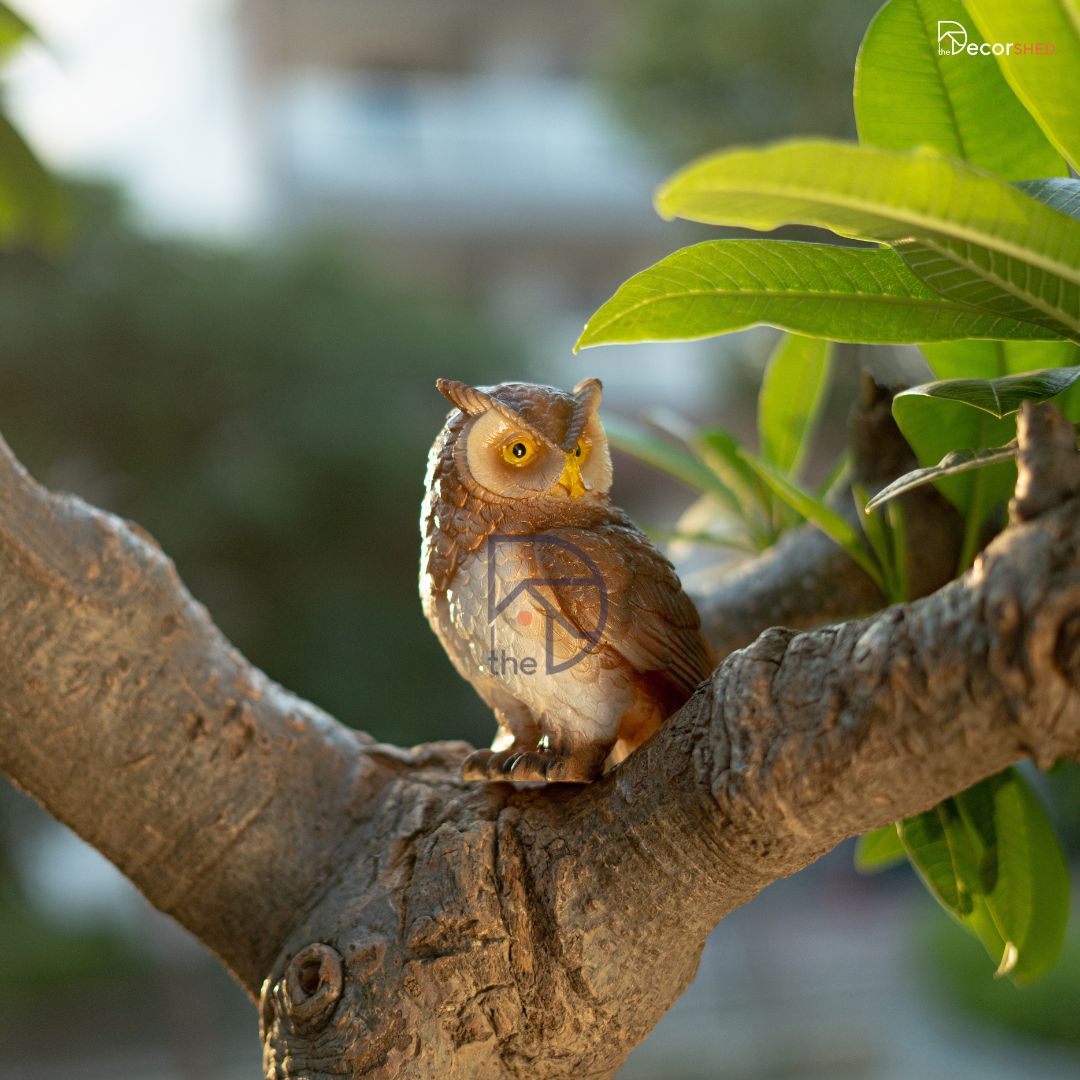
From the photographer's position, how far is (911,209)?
58 cm

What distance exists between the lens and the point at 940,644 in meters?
0.62

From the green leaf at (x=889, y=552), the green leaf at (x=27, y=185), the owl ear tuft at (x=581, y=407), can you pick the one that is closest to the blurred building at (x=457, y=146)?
the green leaf at (x=27, y=185)

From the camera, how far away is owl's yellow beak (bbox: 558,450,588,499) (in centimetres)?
82

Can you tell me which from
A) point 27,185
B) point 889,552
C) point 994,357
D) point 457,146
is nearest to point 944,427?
point 994,357

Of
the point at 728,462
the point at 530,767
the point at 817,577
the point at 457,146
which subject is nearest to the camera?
the point at 530,767

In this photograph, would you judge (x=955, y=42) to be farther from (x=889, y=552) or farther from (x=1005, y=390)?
(x=889, y=552)

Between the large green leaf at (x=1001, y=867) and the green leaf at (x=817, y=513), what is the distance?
0.22m

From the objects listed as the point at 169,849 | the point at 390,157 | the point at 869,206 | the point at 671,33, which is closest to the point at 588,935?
the point at 169,849

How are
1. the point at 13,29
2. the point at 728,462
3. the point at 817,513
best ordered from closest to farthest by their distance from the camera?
the point at 817,513
the point at 728,462
the point at 13,29

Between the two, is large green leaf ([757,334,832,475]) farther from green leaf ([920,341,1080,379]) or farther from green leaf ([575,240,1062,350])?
green leaf ([575,240,1062,350])

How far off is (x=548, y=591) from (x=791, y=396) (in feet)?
1.91

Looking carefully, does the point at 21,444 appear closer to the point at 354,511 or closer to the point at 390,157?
the point at 354,511

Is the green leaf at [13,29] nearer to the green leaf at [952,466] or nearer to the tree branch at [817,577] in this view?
the tree branch at [817,577]

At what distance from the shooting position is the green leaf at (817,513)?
93 centimetres
